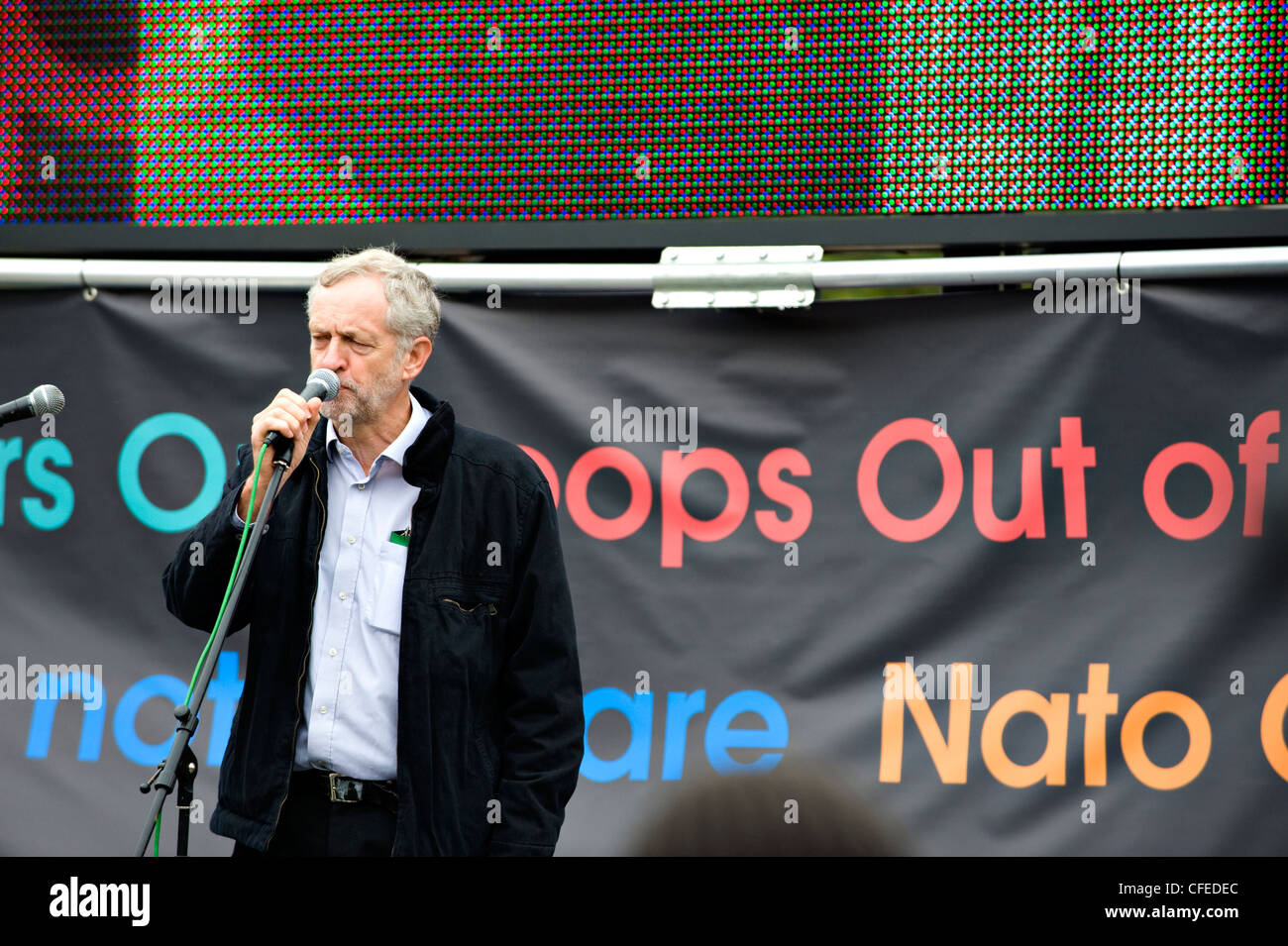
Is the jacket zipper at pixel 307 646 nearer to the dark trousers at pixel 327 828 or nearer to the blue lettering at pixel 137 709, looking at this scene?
the dark trousers at pixel 327 828

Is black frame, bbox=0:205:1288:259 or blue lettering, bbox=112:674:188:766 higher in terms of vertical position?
black frame, bbox=0:205:1288:259

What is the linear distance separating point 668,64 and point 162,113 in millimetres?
1693

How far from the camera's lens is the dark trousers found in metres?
2.54

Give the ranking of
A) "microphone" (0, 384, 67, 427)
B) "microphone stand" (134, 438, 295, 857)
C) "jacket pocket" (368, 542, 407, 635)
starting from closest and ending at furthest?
"microphone stand" (134, 438, 295, 857)
"microphone" (0, 384, 67, 427)
"jacket pocket" (368, 542, 407, 635)

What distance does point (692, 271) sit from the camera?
3.95m

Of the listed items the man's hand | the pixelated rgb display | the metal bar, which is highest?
the pixelated rgb display

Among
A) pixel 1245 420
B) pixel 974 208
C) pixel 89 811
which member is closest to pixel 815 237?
pixel 974 208

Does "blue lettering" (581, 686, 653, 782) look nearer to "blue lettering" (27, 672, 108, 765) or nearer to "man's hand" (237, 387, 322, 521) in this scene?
"blue lettering" (27, 672, 108, 765)

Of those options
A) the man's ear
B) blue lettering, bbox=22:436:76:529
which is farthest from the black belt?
blue lettering, bbox=22:436:76:529

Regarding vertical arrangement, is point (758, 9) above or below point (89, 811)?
above

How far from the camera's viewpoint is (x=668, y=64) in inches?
160

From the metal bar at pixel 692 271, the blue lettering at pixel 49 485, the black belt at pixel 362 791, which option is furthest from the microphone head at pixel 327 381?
the blue lettering at pixel 49 485

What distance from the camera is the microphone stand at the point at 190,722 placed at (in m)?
2.17

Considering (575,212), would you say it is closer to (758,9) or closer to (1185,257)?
(758,9)
